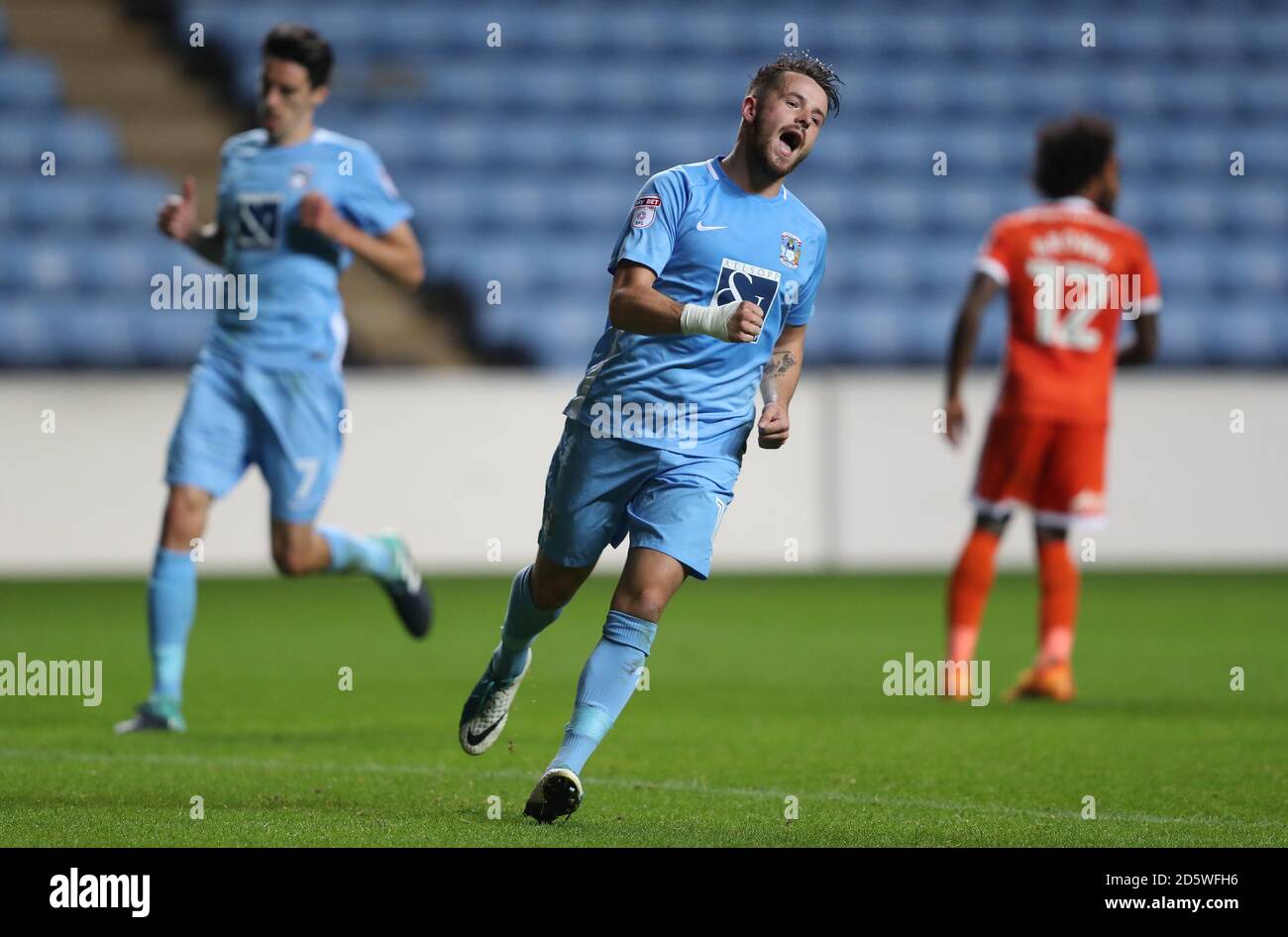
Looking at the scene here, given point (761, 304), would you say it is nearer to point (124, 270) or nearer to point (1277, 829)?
point (1277, 829)

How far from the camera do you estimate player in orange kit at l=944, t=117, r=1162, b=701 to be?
295 inches

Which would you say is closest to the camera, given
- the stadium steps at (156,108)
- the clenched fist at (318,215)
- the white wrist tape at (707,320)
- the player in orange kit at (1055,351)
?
the white wrist tape at (707,320)

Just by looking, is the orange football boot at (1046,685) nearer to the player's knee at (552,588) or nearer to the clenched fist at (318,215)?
the player's knee at (552,588)

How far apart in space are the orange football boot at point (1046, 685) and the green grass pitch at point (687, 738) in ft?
0.27

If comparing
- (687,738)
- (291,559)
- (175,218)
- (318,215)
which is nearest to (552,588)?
(687,738)

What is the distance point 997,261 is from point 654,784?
10.1ft

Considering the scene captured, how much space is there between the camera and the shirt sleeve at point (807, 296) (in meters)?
5.03

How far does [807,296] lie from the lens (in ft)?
16.6

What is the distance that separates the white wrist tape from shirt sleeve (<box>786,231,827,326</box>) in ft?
1.92

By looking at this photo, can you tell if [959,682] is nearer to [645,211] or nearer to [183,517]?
[183,517]

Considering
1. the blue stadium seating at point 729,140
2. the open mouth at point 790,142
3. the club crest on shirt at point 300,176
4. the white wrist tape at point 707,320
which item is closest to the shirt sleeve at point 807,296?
the open mouth at point 790,142

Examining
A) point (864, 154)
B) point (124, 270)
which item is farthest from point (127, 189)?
point (864, 154)

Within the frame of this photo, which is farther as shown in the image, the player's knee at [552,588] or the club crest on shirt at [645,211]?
the player's knee at [552,588]
